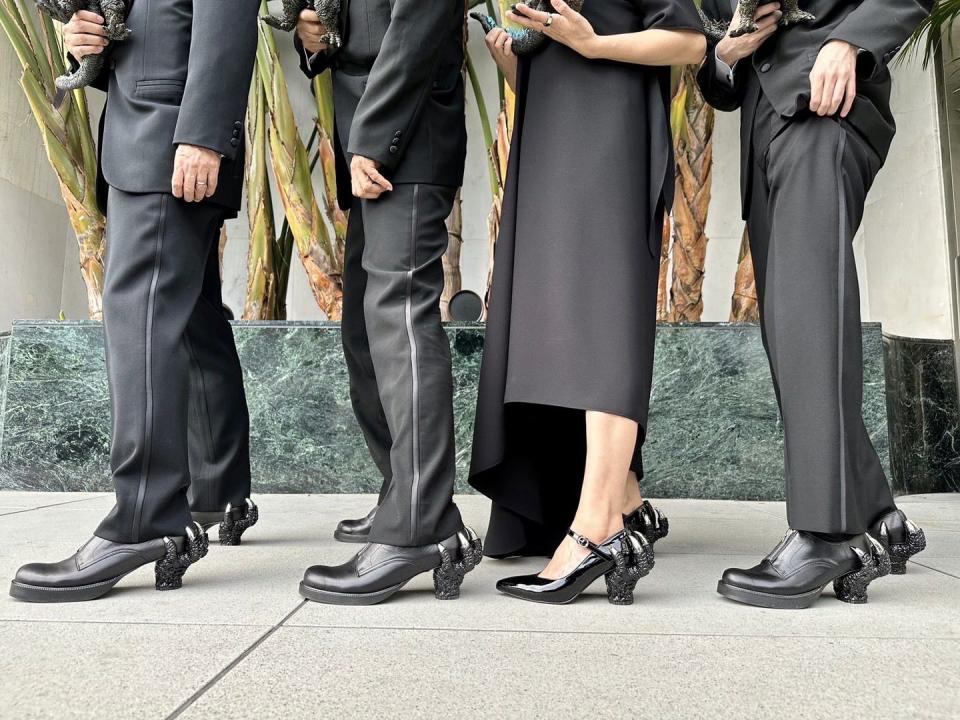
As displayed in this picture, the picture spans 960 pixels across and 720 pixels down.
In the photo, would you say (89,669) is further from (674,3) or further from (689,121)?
(689,121)

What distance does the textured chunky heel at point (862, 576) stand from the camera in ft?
4.13

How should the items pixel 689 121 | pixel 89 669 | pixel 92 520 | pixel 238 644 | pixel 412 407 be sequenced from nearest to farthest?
pixel 89 669 < pixel 238 644 < pixel 412 407 < pixel 92 520 < pixel 689 121

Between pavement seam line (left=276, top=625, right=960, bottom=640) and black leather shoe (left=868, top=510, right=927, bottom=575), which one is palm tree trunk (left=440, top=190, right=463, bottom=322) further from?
pavement seam line (left=276, top=625, right=960, bottom=640)

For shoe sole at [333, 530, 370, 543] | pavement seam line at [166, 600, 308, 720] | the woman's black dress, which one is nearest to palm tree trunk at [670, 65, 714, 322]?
the woman's black dress

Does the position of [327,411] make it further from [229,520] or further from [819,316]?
[819,316]

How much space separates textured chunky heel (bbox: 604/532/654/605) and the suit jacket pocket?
3.56ft

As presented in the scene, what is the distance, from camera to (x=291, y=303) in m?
5.04

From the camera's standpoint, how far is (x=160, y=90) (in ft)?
4.58

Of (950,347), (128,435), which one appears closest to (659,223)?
(128,435)

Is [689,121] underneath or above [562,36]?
above

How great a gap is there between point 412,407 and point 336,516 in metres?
1.07

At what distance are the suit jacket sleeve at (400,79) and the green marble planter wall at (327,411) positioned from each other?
1531 mm

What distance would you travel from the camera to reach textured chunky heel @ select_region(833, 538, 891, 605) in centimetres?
126

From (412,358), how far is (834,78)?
830 mm
